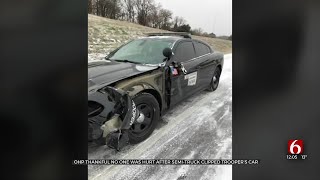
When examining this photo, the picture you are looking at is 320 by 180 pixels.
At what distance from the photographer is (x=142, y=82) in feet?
6.40

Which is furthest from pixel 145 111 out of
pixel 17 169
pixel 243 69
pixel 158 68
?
pixel 17 169

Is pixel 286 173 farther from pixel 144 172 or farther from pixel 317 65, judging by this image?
pixel 144 172

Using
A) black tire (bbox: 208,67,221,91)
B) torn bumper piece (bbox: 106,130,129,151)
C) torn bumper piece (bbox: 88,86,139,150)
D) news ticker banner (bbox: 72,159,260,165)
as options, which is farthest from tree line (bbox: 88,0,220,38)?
news ticker banner (bbox: 72,159,260,165)

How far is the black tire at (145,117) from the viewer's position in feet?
6.38

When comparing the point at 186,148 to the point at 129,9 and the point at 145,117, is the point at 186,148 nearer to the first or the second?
the point at 145,117

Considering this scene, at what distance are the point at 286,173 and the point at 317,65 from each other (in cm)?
79

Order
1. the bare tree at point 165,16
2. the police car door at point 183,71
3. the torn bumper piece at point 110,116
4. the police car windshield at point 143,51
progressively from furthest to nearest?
the police car door at point 183,71 → the police car windshield at point 143,51 → the bare tree at point 165,16 → the torn bumper piece at point 110,116

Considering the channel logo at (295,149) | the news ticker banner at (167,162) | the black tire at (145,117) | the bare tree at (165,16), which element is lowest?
the news ticker banner at (167,162)

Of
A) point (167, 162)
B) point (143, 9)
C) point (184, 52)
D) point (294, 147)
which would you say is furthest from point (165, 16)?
point (294, 147)

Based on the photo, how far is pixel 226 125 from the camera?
77.2 inches

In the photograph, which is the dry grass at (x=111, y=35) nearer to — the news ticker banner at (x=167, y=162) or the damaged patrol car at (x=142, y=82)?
the damaged patrol car at (x=142, y=82)

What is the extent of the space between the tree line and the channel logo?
37.4 inches

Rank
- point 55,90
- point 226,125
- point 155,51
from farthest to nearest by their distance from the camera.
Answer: point 155,51 < point 226,125 < point 55,90

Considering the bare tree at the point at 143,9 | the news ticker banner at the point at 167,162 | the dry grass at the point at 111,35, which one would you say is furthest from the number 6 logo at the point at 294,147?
the bare tree at the point at 143,9
